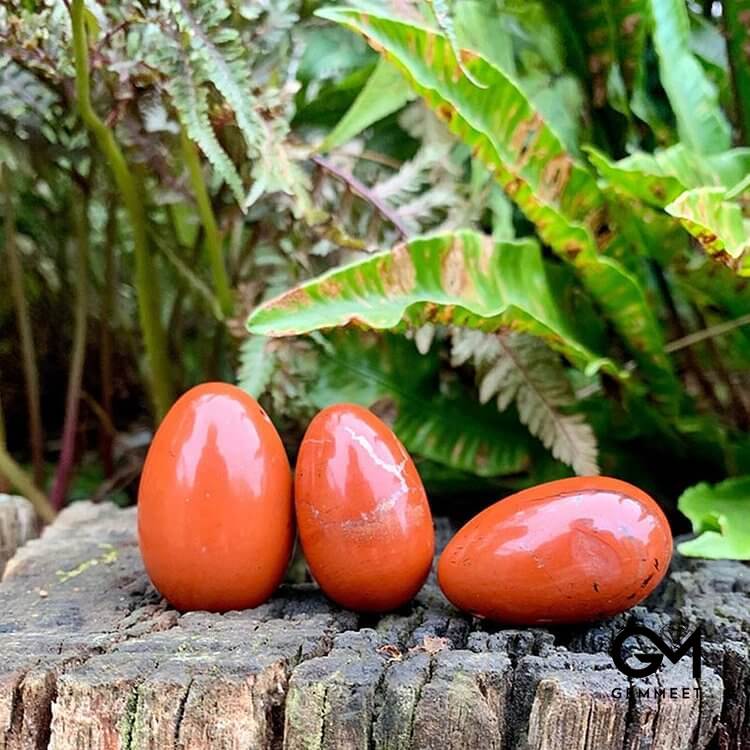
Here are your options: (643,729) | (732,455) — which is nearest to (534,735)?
(643,729)

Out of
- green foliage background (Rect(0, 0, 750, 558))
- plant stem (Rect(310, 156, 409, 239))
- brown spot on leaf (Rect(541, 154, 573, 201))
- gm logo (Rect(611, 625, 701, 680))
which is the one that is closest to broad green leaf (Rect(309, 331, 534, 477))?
green foliage background (Rect(0, 0, 750, 558))

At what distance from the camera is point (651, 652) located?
507 mm

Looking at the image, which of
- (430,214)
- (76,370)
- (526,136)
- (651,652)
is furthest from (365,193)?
(651,652)

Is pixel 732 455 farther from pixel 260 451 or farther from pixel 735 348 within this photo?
pixel 260 451

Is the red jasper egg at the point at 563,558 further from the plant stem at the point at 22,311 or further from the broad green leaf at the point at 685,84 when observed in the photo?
the plant stem at the point at 22,311

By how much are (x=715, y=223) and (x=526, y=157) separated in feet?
0.63

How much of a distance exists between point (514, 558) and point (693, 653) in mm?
123

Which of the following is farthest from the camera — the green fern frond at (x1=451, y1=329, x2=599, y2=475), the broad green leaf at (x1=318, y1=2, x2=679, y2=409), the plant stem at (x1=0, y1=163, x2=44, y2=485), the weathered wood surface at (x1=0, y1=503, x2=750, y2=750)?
the plant stem at (x1=0, y1=163, x2=44, y2=485)

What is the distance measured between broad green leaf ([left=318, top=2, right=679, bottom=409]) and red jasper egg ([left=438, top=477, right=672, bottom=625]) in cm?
26

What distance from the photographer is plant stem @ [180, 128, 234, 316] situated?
76 centimetres

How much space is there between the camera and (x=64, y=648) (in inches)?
19.7

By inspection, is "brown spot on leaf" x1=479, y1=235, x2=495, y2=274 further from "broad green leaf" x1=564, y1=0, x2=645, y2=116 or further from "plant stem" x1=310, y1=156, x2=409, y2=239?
"broad green leaf" x1=564, y1=0, x2=645, y2=116

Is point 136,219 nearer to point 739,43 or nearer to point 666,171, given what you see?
point 666,171

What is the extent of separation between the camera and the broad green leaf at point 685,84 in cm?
81
